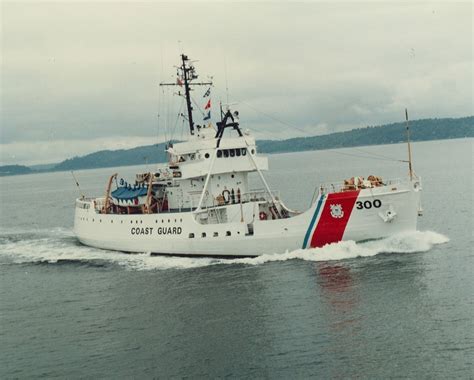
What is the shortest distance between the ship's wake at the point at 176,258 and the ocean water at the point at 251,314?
103 mm

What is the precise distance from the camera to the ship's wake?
29.5 meters

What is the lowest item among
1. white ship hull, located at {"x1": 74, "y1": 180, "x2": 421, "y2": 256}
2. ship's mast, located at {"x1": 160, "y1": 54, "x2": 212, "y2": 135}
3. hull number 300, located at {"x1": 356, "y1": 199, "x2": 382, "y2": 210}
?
white ship hull, located at {"x1": 74, "y1": 180, "x2": 421, "y2": 256}

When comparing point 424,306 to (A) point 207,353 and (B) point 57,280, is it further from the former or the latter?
(B) point 57,280

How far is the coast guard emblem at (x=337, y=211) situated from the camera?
2920cm

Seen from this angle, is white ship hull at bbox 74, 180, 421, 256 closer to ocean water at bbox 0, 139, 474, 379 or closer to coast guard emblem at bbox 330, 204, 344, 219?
coast guard emblem at bbox 330, 204, 344, 219

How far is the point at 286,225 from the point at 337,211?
288 centimetres

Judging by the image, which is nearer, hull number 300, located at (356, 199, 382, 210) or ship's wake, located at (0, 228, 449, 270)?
hull number 300, located at (356, 199, 382, 210)

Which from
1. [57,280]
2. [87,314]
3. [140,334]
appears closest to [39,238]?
[57,280]

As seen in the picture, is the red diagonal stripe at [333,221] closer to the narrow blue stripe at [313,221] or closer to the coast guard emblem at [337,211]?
the coast guard emblem at [337,211]

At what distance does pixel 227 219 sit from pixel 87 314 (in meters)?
10.8

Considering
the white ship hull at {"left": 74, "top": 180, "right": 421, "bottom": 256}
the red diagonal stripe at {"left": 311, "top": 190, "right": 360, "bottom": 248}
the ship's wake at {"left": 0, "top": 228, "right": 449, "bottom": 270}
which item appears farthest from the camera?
the ship's wake at {"left": 0, "top": 228, "right": 449, "bottom": 270}

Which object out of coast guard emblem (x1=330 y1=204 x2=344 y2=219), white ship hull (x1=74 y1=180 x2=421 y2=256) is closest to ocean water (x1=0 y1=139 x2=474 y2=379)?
white ship hull (x1=74 y1=180 x2=421 y2=256)

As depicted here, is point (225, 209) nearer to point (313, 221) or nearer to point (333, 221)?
point (313, 221)

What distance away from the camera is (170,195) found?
1398 inches
